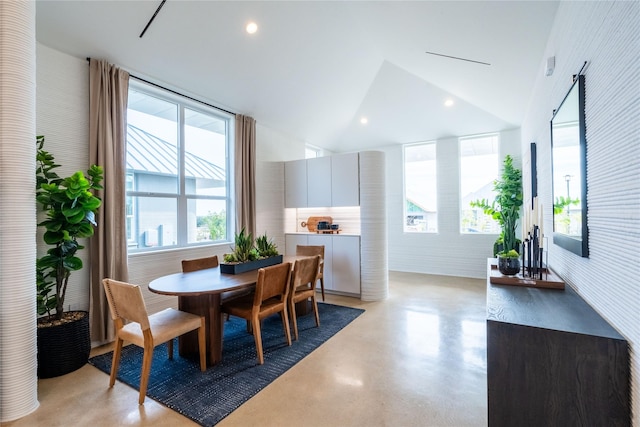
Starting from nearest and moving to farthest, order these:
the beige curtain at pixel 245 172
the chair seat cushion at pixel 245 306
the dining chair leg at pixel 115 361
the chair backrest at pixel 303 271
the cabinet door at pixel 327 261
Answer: the dining chair leg at pixel 115 361, the chair seat cushion at pixel 245 306, the chair backrest at pixel 303 271, the beige curtain at pixel 245 172, the cabinet door at pixel 327 261

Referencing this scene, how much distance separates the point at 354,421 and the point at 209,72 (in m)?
3.92

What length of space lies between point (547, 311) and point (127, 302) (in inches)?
104

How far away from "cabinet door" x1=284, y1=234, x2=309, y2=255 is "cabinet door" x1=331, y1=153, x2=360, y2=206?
0.84 m

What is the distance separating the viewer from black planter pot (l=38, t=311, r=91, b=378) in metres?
2.46

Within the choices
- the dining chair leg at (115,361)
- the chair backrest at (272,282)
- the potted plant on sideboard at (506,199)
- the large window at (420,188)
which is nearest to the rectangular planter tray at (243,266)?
the chair backrest at (272,282)

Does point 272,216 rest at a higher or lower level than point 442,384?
higher

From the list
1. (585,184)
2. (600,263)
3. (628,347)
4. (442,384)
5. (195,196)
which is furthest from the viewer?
(195,196)

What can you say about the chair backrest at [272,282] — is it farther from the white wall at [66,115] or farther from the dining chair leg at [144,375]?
the white wall at [66,115]

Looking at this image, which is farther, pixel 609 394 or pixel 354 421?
pixel 354 421

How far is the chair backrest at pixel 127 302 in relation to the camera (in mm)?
2082

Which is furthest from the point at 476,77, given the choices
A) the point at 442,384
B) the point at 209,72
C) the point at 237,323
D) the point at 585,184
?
the point at 237,323

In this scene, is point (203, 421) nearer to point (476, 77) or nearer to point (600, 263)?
point (600, 263)

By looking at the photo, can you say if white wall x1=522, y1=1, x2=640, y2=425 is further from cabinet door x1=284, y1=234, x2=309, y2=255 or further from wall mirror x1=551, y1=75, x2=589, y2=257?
cabinet door x1=284, y1=234, x2=309, y2=255

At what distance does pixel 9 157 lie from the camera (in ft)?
6.63
